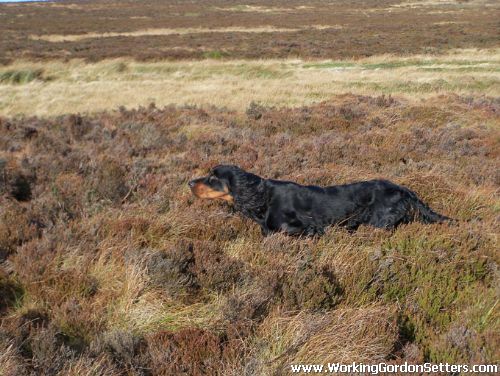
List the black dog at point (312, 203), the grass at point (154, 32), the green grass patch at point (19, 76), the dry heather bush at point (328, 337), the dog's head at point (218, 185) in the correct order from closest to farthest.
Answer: the dry heather bush at point (328, 337), the black dog at point (312, 203), the dog's head at point (218, 185), the green grass patch at point (19, 76), the grass at point (154, 32)

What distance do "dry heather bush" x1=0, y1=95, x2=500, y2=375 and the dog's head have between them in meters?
0.20

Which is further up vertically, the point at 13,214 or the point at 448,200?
the point at 13,214

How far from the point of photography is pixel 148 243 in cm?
414

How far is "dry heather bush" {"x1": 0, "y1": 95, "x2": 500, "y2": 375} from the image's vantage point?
263 centimetres

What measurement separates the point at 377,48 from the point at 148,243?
27.1 meters

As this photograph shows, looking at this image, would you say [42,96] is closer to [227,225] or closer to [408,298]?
[227,225]

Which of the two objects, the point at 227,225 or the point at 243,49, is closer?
the point at 227,225

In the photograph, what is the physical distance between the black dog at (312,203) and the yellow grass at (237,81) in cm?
863

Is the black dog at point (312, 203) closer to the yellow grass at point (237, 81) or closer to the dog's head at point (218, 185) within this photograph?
the dog's head at point (218, 185)

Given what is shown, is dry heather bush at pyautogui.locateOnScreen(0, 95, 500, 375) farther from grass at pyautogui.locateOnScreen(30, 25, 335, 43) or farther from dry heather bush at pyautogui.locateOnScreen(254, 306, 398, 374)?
grass at pyautogui.locateOnScreen(30, 25, 335, 43)

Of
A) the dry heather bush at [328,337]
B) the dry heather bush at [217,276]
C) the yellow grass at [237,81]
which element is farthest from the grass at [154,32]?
the dry heather bush at [328,337]

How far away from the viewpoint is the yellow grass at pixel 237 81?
15.1 m

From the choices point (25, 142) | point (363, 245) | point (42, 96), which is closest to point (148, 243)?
point (363, 245)

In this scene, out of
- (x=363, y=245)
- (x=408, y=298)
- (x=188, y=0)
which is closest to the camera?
(x=408, y=298)
